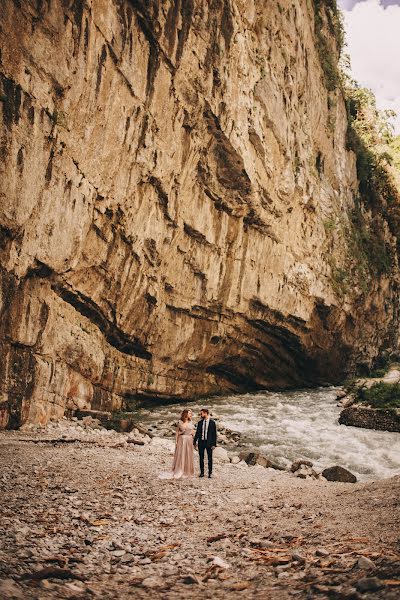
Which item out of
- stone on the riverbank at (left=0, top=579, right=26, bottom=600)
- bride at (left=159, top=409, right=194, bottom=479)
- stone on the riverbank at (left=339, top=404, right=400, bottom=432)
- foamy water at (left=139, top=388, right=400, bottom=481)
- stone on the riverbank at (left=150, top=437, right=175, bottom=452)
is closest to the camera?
stone on the riverbank at (left=0, top=579, right=26, bottom=600)

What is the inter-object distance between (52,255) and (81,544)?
356 inches

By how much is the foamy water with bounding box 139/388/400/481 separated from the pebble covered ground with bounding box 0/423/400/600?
3.68 metres

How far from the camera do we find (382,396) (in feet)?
60.5

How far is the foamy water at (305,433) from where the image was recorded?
1170 centimetres

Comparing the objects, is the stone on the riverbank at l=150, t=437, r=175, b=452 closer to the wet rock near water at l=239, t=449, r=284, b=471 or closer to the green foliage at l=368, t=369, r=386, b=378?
the wet rock near water at l=239, t=449, r=284, b=471

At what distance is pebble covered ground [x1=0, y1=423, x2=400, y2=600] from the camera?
3.31 metres

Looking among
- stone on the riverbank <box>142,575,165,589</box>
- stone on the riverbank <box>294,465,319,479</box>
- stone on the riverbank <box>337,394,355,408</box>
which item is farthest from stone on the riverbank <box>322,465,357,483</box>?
stone on the riverbank <box>337,394,355,408</box>

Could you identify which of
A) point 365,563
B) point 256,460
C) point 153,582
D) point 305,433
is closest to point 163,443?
point 256,460

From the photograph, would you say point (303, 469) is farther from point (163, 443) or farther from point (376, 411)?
point (376, 411)

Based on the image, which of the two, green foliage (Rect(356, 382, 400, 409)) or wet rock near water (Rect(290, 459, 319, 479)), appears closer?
wet rock near water (Rect(290, 459, 319, 479))

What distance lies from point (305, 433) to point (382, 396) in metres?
5.07

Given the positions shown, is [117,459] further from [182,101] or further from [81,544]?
[182,101]

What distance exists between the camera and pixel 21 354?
1150 centimetres

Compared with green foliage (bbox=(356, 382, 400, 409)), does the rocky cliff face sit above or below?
above
